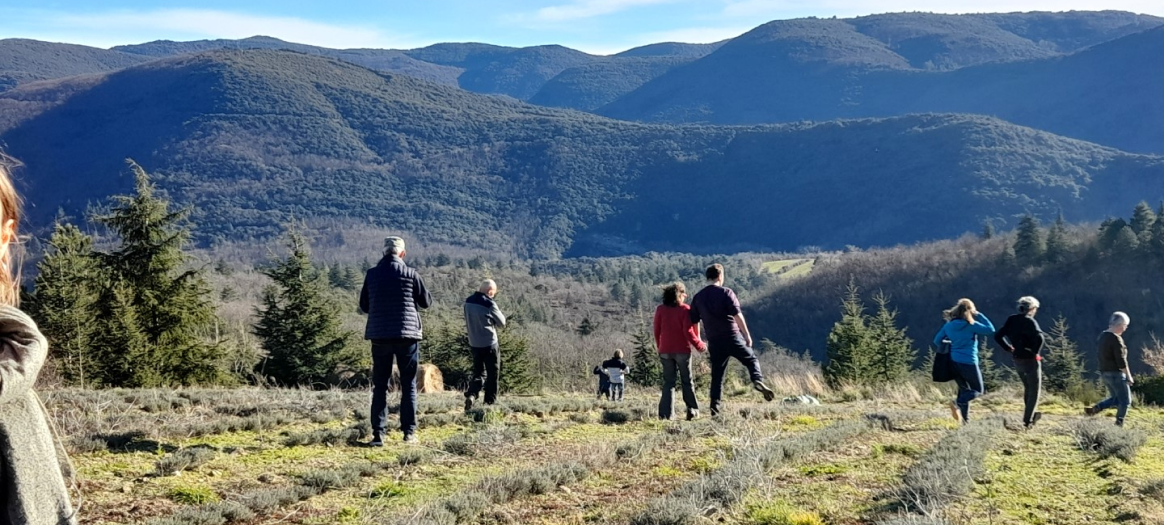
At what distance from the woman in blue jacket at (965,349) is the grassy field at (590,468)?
1.05 feet

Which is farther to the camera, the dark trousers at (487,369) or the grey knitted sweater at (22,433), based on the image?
the dark trousers at (487,369)

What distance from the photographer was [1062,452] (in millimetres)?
7652

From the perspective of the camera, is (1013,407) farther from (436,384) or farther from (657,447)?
(436,384)

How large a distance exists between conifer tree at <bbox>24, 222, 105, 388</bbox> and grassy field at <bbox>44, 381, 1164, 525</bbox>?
12166 mm

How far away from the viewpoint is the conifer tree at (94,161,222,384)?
74.3 ft

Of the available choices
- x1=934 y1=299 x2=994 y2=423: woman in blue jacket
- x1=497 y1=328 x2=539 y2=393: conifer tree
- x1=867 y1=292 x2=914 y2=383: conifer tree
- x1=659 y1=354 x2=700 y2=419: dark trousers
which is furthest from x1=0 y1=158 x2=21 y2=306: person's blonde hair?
x1=867 y1=292 x2=914 y2=383: conifer tree

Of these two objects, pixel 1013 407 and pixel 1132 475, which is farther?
pixel 1013 407

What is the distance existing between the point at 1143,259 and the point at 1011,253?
15171 mm

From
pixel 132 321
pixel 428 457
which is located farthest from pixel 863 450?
pixel 132 321

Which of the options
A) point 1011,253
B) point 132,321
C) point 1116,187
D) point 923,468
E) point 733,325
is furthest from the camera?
point 1116,187

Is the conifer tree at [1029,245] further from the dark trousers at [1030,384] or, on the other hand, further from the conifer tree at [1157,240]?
the dark trousers at [1030,384]

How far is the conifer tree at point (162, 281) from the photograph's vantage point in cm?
2266

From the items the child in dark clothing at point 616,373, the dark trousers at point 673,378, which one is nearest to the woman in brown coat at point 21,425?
the dark trousers at point 673,378

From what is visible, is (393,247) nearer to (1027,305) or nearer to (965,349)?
(965,349)
